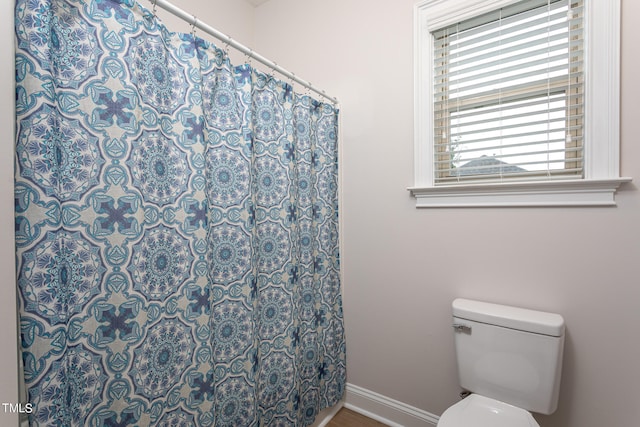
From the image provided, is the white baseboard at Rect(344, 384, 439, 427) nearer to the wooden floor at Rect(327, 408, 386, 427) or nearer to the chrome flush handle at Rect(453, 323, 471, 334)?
the wooden floor at Rect(327, 408, 386, 427)

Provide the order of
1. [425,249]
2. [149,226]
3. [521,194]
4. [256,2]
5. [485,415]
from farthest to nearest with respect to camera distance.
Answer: [256,2] < [425,249] < [521,194] < [485,415] < [149,226]

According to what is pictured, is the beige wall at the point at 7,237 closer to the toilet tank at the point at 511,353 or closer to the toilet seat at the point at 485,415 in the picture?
the toilet seat at the point at 485,415

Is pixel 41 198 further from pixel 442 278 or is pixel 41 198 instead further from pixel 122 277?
pixel 442 278

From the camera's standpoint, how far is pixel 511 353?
1.20m

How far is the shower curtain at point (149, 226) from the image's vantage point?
0.69 meters

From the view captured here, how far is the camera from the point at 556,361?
1.13 meters

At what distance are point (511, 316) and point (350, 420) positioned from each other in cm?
112

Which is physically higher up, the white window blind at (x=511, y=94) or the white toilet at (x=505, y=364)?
the white window blind at (x=511, y=94)

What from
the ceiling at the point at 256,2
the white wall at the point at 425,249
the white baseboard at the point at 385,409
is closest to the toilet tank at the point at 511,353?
the white wall at the point at 425,249

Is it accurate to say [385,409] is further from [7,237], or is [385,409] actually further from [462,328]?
[7,237]

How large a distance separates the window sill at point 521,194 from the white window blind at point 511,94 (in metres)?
0.08

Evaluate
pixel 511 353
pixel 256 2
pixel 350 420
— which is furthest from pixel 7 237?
pixel 256 2

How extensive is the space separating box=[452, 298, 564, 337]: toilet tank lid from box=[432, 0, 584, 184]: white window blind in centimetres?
60

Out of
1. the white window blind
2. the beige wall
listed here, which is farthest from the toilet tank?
the beige wall
